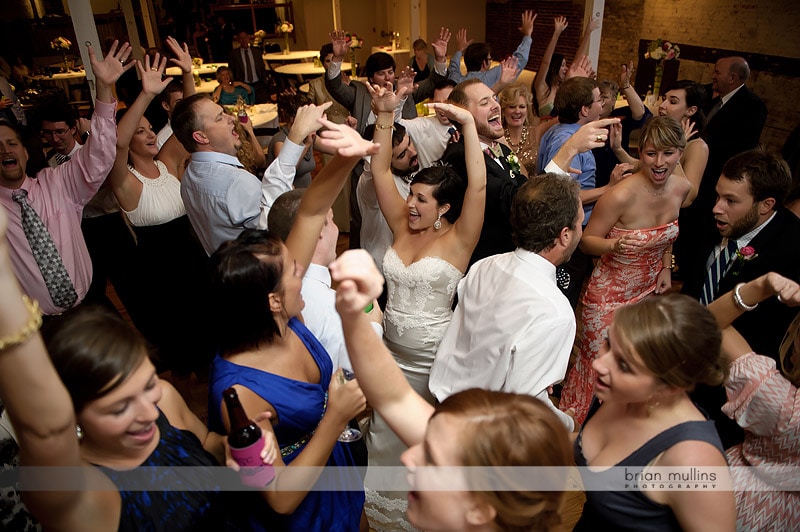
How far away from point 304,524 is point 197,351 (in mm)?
2154

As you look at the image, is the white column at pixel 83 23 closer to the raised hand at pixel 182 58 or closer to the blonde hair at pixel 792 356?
the raised hand at pixel 182 58

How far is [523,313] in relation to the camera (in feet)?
5.52

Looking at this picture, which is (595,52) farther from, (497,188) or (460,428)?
(460,428)

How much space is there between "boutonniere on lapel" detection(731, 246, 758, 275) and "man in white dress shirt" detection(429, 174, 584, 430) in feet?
2.72

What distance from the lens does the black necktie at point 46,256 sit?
225 centimetres

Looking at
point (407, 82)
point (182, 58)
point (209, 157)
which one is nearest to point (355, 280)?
point (209, 157)

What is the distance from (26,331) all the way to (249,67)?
7866 mm

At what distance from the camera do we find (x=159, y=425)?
1203 millimetres

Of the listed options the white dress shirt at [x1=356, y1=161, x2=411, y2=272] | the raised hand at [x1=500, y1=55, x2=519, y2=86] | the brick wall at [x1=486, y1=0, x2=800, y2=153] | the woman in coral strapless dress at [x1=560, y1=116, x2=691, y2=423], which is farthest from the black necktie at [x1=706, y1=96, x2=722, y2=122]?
the white dress shirt at [x1=356, y1=161, x2=411, y2=272]

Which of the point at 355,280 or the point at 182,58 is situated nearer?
the point at 355,280

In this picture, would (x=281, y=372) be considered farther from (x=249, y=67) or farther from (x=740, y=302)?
(x=249, y=67)

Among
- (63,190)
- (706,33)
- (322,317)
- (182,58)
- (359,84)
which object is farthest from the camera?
(706,33)

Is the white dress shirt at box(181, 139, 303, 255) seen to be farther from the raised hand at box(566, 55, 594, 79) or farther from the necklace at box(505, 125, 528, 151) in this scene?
the raised hand at box(566, 55, 594, 79)

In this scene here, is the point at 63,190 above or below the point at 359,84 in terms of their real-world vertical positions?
below
